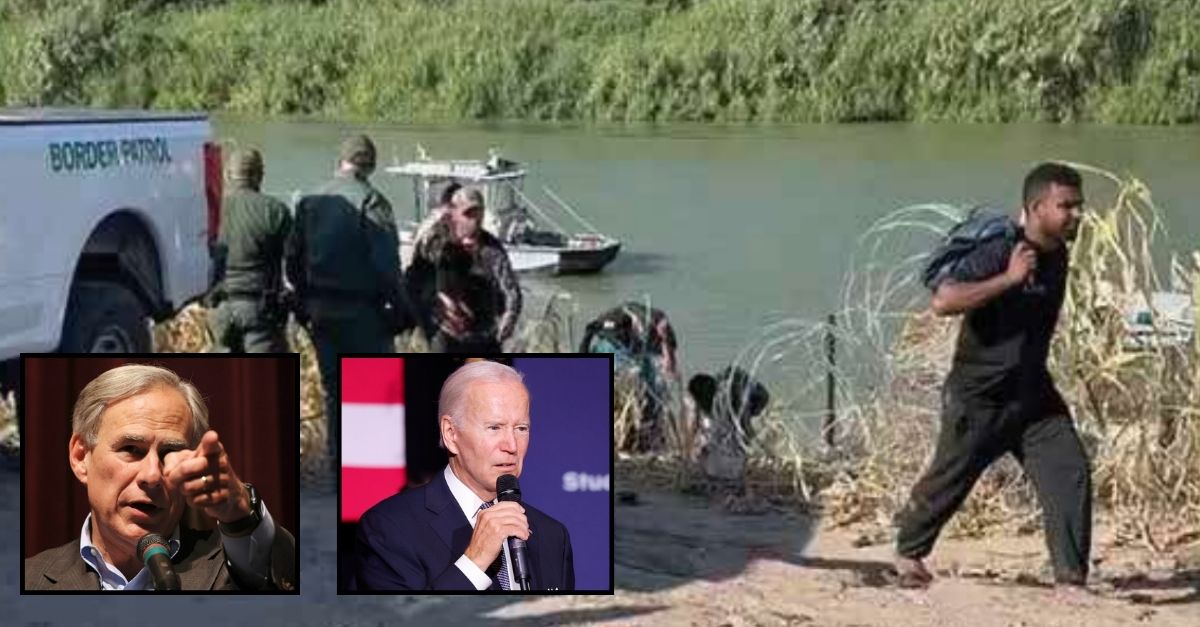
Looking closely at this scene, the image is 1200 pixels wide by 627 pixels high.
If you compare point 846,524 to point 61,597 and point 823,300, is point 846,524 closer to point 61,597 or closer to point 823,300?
point 61,597

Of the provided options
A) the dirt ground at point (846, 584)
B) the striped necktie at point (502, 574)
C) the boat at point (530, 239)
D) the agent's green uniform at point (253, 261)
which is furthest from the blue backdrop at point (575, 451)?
the boat at point (530, 239)

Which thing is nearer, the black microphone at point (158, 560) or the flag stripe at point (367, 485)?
the black microphone at point (158, 560)

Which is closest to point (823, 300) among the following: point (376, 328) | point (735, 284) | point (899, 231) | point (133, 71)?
point (735, 284)

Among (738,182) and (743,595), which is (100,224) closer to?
(743,595)

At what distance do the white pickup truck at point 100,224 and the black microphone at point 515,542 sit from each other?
2.51 metres

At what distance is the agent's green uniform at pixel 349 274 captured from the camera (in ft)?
28.6

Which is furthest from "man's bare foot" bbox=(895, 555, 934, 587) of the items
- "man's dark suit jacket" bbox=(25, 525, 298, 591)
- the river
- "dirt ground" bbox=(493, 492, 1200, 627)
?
the river

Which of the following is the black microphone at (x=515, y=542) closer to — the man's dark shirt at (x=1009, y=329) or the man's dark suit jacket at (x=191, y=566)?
the man's dark suit jacket at (x=191, y=566)

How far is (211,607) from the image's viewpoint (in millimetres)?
6574

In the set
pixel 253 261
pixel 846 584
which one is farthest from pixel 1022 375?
pixel 253 261

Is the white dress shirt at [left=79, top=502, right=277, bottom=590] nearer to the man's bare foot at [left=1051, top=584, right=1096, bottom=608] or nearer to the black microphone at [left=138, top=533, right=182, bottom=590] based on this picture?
the black microphone at [left=138, top=533, right=182, bottom=590]

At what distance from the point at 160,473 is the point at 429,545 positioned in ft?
2.77

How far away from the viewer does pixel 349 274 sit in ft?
→ 28.8

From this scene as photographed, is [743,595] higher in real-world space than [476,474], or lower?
lower
